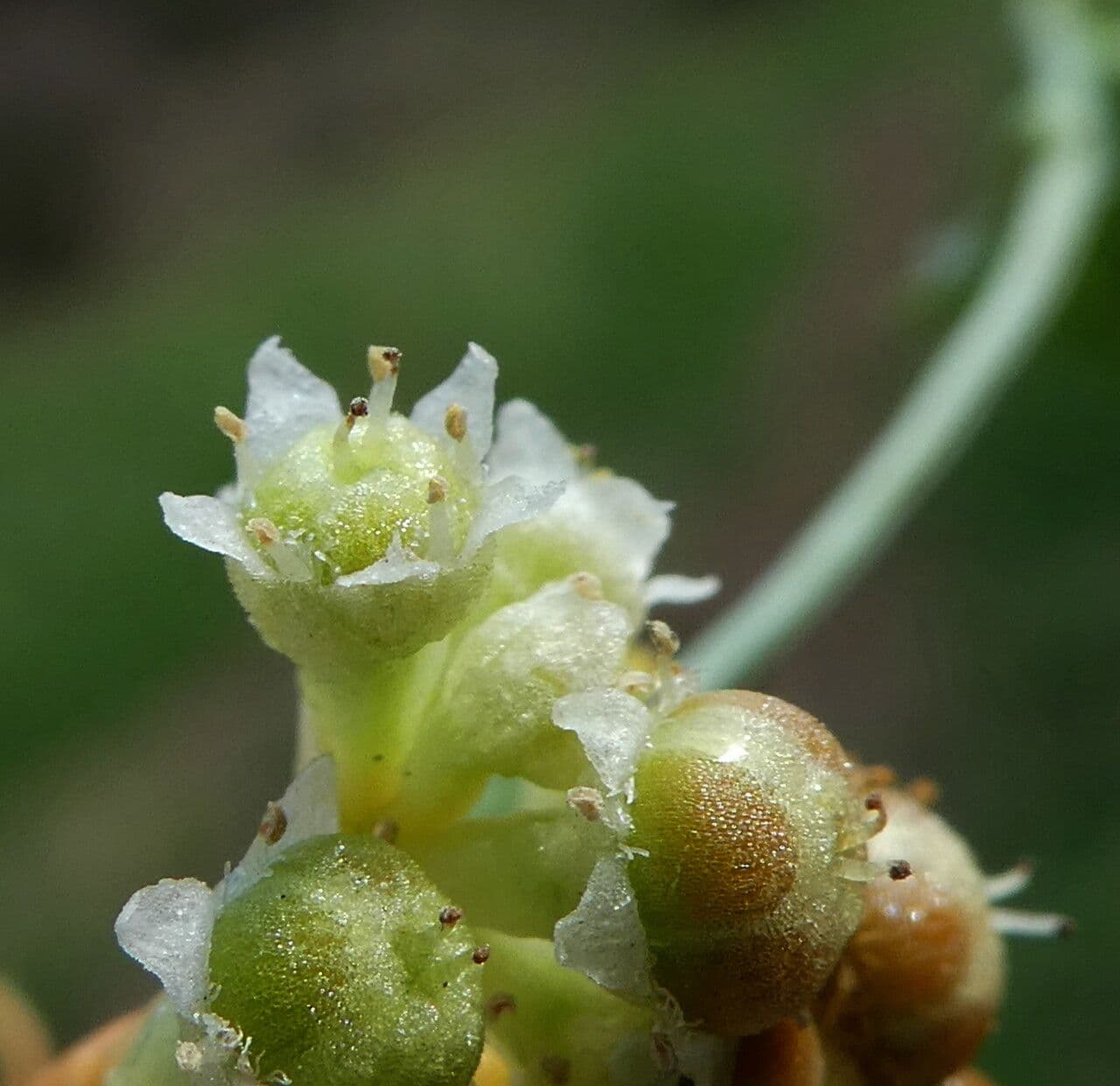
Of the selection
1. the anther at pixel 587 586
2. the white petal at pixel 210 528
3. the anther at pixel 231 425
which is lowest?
the white petal at pixel 210 528

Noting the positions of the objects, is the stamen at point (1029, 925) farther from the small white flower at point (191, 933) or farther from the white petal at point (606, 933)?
the small white flower at point (191, 933)

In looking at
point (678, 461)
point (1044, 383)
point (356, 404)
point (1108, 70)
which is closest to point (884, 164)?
point (678, 461)

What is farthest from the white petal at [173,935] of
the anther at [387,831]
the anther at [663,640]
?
the anther at [663,640]

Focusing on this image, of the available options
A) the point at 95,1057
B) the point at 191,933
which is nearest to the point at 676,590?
the point at 191,933

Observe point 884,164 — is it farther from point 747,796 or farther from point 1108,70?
point 747,796

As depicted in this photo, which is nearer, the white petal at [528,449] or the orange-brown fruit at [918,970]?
the orange-brown fruit at [918,970]

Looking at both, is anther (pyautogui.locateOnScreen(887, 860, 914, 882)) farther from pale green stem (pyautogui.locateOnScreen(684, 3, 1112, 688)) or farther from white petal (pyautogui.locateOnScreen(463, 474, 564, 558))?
pale green stem (pyautogui.locateOnScreen(684, 3, 1112, 688))

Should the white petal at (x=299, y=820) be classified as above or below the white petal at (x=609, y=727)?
below
